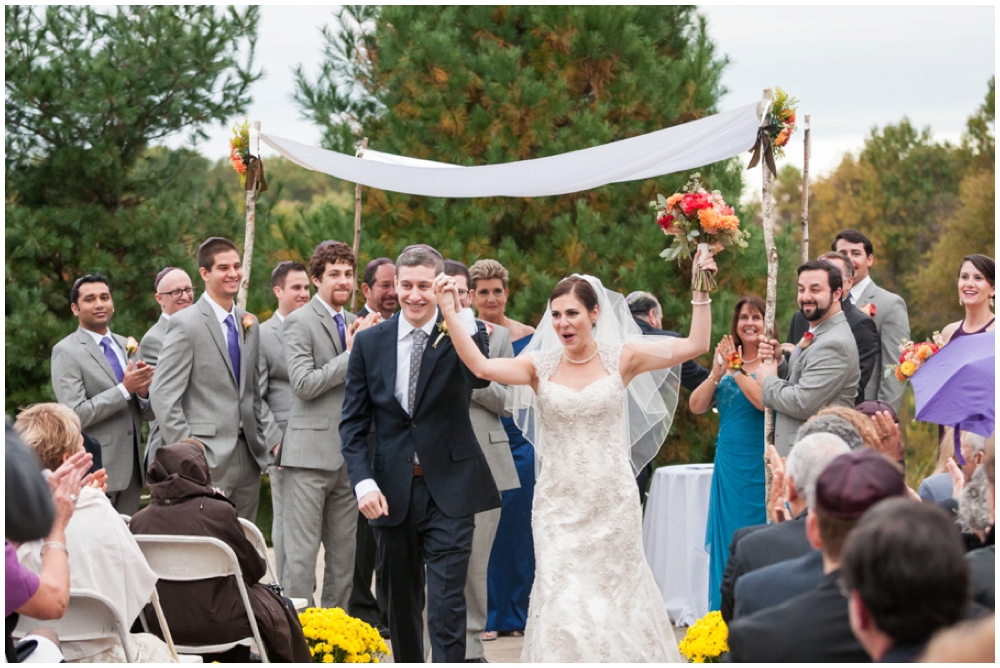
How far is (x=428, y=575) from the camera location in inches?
194

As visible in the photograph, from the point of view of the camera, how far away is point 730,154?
6082mm

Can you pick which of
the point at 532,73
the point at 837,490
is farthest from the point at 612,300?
the point at 532,73

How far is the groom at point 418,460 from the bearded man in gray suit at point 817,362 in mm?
1856

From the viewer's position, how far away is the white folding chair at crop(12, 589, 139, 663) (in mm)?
3861

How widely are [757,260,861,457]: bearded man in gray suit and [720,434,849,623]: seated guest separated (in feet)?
8.57

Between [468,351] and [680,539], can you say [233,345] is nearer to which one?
[468,351]

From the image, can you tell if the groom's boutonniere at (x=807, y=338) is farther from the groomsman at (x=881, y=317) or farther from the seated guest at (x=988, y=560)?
the seated guest at (x=988, y=560)

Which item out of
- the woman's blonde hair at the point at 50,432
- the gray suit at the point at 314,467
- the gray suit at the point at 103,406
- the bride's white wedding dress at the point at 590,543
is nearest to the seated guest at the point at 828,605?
the bride's white wedding dress at the point at 590,543

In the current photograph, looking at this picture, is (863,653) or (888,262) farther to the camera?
(888,262)

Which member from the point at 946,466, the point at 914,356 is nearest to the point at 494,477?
the point at 914,356

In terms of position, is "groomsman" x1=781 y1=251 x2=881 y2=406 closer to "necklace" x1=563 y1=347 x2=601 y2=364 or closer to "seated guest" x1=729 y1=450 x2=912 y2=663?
"necklace" x1=563 y1=347 x2=601 y2=364

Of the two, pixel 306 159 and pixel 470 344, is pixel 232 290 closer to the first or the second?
pixel 306 159

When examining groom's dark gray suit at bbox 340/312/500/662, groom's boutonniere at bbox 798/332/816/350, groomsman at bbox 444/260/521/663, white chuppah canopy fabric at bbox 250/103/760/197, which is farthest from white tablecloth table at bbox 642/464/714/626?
groom's dark gray suit at bbox 340/312/500/662

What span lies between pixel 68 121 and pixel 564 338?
6.59 meters
